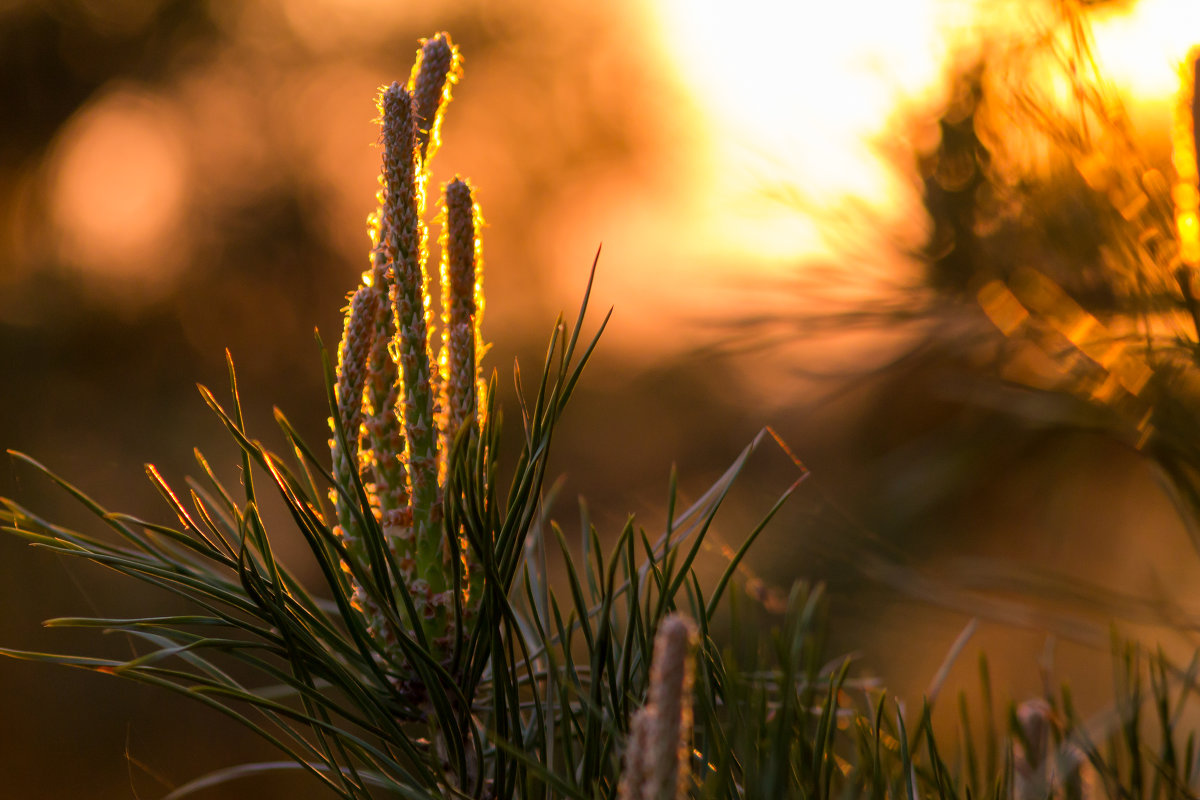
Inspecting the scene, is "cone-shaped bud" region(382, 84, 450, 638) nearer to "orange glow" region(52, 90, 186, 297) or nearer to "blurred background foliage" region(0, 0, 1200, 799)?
"blurred background foliage" region(0, 0, 1200, 799)

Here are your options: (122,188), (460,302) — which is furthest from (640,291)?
(122,188)

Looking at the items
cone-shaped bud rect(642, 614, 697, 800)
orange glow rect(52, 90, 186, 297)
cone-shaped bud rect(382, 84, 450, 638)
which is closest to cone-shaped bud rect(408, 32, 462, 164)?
cone-shaped bud rect(382, 84, 450, 638)

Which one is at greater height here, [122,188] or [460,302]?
[122,188]

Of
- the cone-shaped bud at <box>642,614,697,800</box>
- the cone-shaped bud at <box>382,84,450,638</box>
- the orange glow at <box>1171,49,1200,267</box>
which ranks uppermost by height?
the orange glow at <box>1171,49,1200,267</box>

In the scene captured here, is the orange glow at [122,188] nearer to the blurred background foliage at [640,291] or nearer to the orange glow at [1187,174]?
the blurred background foliage at [640,291]

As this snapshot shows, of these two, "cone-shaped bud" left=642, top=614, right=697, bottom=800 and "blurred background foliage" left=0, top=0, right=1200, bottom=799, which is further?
"blurred background foliage" left=0, top=0, right=1200, bottom=799

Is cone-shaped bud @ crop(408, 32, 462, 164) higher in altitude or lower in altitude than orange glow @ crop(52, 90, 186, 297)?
lower

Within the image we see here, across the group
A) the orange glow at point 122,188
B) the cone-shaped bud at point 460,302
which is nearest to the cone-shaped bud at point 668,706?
the cone-shaped bud at point 460,302

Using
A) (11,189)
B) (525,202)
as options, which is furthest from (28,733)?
(525,202)

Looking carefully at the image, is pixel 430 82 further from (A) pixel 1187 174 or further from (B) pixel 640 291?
(B) pixel 640 291

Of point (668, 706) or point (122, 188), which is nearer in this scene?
point (668, 706)

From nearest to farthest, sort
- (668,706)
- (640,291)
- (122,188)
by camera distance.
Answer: (668,706)
(640,291)
(122,188)
